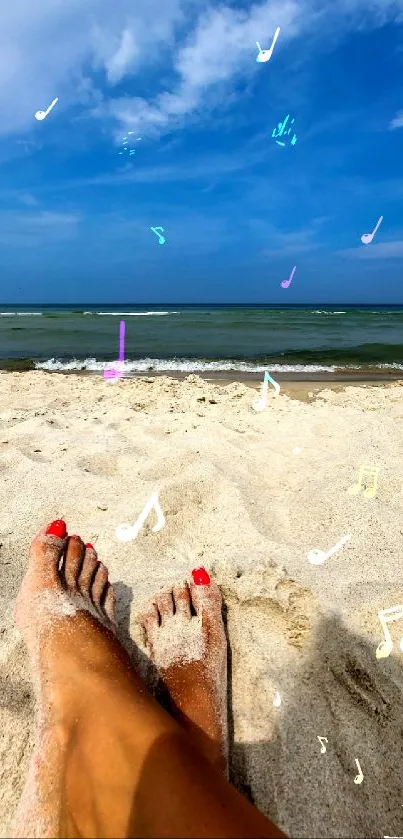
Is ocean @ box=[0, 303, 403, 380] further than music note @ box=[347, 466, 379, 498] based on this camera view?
Yes

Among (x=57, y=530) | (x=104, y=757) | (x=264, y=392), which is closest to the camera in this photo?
(x=104, y=757)

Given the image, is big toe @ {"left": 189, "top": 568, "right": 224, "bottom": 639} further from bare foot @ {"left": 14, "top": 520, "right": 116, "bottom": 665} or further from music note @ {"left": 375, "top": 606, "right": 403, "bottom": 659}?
music note @ {"left": 375, "top": 606, "right": 403, "bottom": 659}

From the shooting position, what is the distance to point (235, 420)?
329cm

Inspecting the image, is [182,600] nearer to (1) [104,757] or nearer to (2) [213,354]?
(1) [104,757]

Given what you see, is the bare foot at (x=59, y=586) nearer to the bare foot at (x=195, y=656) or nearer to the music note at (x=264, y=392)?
the bare foot at (x=195, y=656)

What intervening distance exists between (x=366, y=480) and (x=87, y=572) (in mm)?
1366

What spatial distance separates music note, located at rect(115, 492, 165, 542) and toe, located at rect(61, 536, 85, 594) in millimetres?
225

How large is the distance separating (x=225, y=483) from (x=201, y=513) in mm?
238

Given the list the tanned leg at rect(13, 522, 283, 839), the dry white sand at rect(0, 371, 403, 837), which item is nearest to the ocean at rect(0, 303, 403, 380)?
the dry white sand at rect(0, 371, 403, 837)

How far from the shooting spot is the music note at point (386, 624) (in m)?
1.30

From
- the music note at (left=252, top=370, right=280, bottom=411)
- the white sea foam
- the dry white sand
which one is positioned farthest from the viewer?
the white sea foam

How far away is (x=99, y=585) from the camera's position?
5.02 ft

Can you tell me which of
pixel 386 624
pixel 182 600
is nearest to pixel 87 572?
pixel 182 600

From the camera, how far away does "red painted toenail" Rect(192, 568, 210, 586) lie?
152 centimetres
